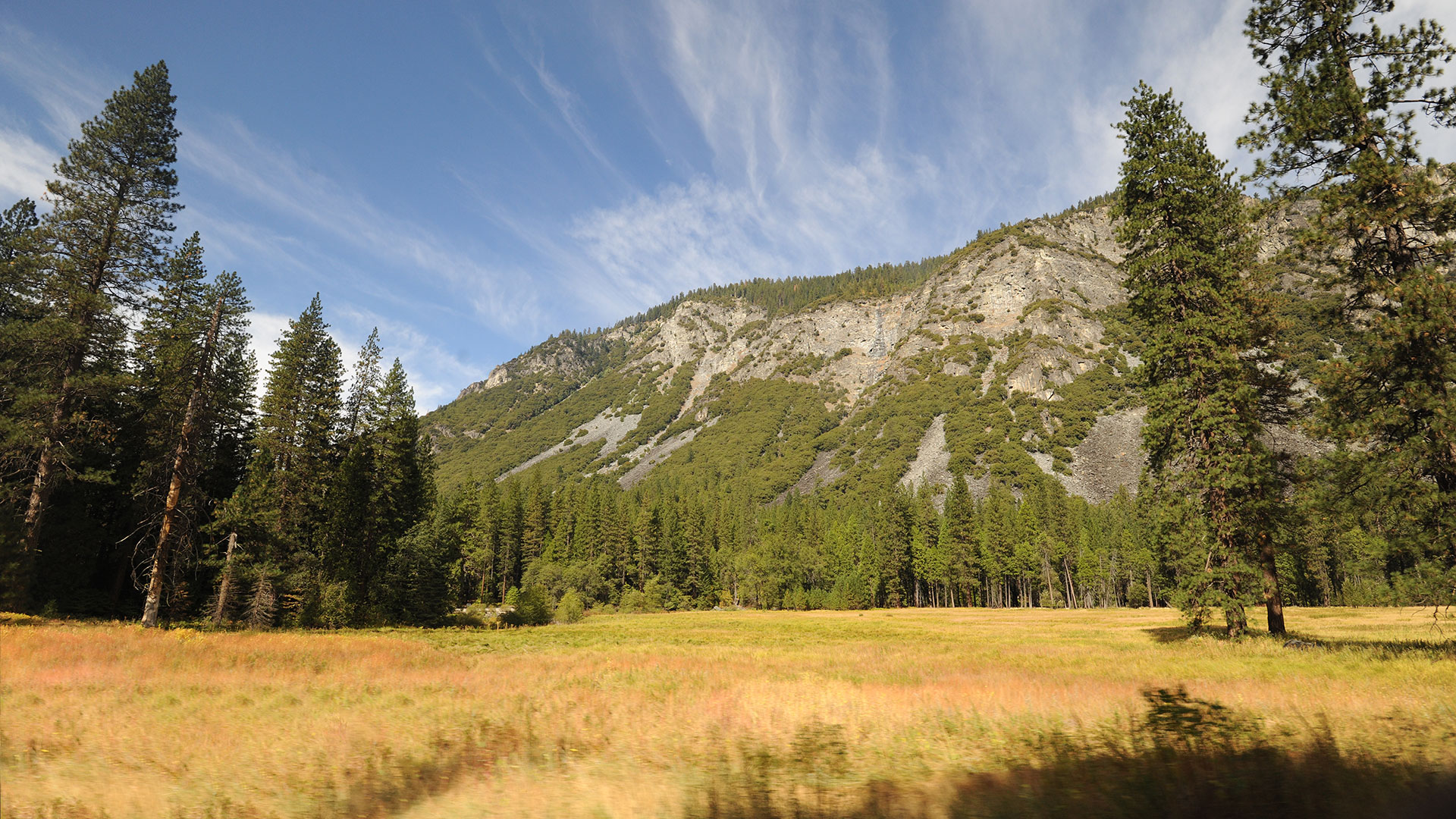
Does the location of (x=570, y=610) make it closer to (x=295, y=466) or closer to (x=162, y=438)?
(x=295, y=466)

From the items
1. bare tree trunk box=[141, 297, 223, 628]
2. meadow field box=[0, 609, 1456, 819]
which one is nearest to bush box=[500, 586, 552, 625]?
bare tree trunk box=[141, 297, 223, 628]

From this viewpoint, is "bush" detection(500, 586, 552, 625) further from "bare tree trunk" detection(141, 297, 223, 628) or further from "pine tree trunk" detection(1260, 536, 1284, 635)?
"pine tree trunk" detection(1260, 536, 1284, 635)

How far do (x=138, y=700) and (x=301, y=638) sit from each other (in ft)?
47.4

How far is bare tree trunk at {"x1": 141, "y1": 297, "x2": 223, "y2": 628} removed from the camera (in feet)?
73.7

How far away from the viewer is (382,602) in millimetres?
37594

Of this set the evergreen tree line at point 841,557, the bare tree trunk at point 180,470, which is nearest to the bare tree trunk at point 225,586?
the bare tree trunk at point 180,470

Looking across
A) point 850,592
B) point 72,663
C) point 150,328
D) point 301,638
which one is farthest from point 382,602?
point 850,592

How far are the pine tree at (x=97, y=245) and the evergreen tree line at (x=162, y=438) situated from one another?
7 cm

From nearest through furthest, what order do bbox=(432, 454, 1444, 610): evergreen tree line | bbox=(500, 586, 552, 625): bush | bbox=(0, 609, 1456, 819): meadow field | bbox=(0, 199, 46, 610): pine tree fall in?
1. bbox=(0, 609, 1456, 819): meadow field
2. bbox=(0, 199, 46, 610): pine tree
3. bbox=(500, 586, 552, 625): bush
4. bbox=(432, 454, 1444, 610): evergreen tree line

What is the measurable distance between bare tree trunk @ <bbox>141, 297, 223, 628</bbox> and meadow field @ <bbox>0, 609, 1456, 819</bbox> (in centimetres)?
672

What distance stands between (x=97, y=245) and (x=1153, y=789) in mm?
37409

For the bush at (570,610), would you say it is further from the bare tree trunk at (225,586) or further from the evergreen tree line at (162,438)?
the bare tree trunk at (225,586)

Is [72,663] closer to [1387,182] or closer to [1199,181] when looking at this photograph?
[1387,182]

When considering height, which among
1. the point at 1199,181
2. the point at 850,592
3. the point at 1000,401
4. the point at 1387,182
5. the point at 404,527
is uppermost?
the point at 1000,401
